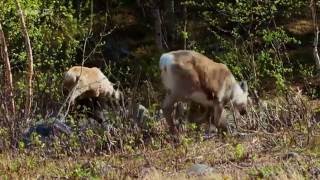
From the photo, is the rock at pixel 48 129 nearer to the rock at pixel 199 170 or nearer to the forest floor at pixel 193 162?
the forest floor at pixel 193 162

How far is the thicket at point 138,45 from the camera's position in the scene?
16391mm

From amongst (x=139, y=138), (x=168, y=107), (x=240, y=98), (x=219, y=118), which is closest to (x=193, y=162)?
(x=139, y=138)

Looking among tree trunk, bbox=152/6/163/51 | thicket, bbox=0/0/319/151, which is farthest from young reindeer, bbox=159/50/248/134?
tree trunk, bbox=152/6/163/51

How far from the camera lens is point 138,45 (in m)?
32.9

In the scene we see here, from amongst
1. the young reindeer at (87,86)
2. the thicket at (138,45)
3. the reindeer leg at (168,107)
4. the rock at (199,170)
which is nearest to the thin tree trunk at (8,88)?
the thicket at (138,45)

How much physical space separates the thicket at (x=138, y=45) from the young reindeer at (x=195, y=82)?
816mm

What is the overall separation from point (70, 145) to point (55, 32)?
10743mm

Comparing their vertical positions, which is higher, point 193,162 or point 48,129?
point 193,162

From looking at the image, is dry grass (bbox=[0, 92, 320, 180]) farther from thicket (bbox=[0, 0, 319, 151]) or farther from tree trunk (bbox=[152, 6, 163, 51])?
tree trunk (bbox=[152, 6, 163, 51])

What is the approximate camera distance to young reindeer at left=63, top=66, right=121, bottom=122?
19.1 metres

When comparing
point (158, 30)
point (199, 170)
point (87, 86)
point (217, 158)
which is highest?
point (199, 170)

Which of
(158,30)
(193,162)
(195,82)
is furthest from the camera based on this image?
(158,30)

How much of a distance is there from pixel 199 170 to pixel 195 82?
3859 mm

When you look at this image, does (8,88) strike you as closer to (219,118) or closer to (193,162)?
(219,118)
